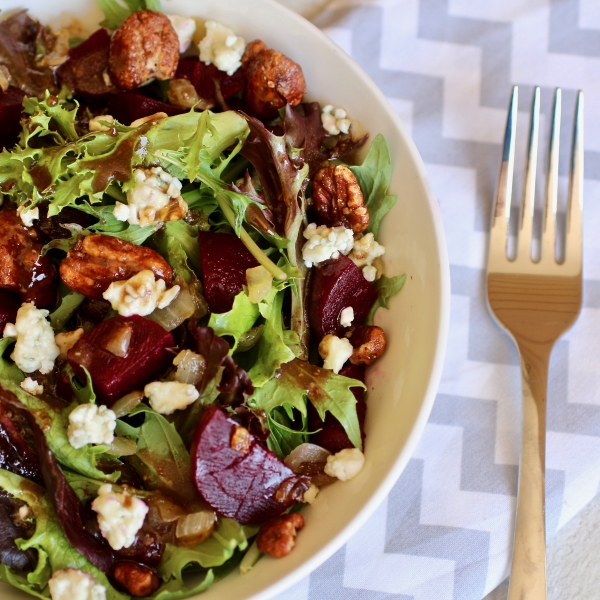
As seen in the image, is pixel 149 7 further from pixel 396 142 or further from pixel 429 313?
pixel 429 313

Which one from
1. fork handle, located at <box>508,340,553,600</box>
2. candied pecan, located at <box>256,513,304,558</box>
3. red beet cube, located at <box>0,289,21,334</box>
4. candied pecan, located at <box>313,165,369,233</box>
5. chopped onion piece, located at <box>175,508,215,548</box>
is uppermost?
candied pecan, located at <box>313,165,369,233</box>

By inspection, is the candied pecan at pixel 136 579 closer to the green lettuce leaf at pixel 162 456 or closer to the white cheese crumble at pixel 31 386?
the green lettuce leaf at pixel 162 456

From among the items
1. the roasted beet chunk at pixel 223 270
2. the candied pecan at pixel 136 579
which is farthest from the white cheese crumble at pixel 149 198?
the candied pecan at pixel 136 579

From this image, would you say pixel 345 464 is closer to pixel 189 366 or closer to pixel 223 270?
pixel 189 366

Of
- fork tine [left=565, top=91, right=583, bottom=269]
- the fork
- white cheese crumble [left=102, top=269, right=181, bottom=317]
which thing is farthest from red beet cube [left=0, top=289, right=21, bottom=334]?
fork tine [left=565, top=91, right=583, bottom=269]

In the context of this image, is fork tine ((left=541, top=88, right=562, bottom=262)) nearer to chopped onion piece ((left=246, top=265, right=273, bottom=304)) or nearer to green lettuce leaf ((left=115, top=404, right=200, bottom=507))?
chopped onion piece ((left=246, top=265, right=273, bottom=304))

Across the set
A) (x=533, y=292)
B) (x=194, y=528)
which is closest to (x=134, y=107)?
(x=194, y=528)
